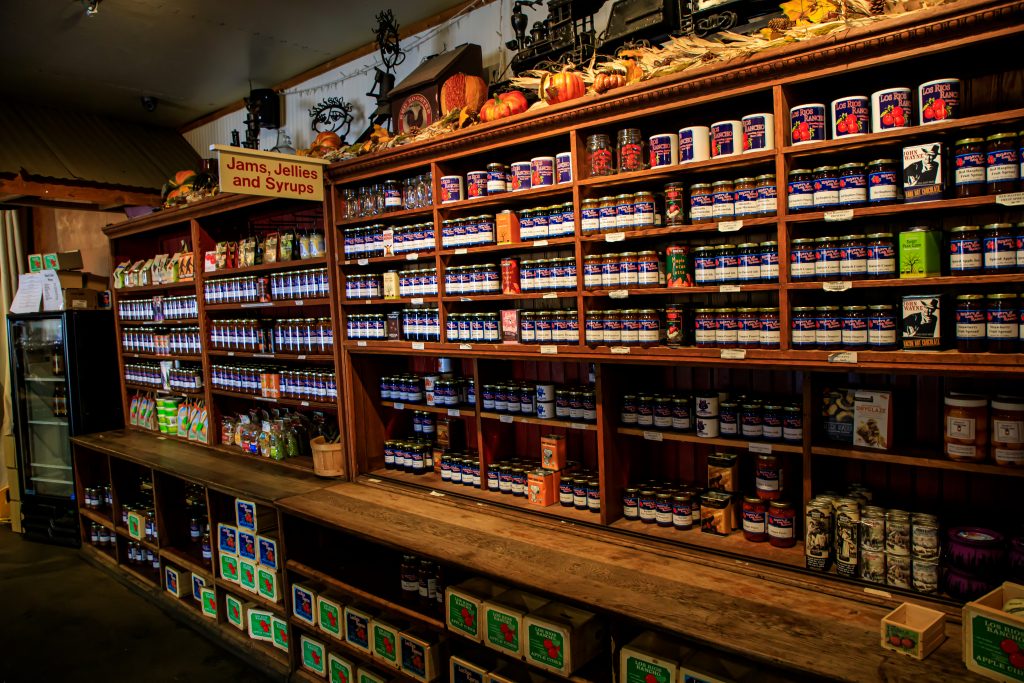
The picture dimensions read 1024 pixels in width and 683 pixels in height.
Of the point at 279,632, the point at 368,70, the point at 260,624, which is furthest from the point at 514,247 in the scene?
the point at 260,624

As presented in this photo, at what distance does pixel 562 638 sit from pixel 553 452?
94 cm

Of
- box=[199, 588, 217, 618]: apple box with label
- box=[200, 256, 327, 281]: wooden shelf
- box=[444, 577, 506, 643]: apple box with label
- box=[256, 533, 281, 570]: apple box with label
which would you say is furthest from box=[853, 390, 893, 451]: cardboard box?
box=[199, 588, 217, 618]: apple box with label

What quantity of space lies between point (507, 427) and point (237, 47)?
3.38 m

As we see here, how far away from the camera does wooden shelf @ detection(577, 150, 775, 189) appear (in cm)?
237

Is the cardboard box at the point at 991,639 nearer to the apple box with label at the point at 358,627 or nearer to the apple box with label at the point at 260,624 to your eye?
the apple box with label at the point at 358,627

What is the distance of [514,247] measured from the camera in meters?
3.07

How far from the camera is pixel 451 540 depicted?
293 cm

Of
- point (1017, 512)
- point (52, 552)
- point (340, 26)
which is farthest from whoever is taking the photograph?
point (52, 552)

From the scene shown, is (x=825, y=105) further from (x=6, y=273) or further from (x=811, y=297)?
(x=6, y=273)

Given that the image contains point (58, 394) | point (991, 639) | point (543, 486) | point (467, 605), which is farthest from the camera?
point (58, 394)

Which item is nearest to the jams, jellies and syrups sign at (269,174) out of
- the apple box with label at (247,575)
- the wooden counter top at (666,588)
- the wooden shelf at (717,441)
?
the wooden counter top at (666,588)

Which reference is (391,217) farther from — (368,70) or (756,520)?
(756,520)

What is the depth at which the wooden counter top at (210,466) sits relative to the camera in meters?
3.93

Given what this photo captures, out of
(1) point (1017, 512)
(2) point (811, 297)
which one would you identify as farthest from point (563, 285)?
(1) point (1017, 512)
